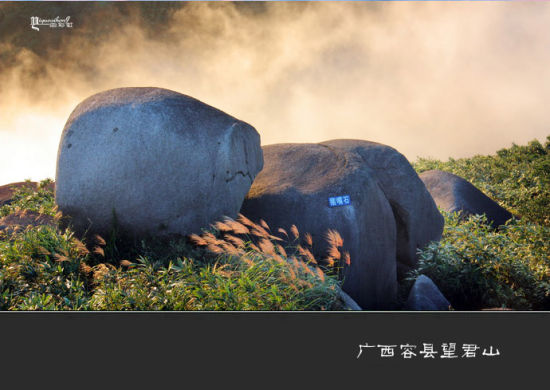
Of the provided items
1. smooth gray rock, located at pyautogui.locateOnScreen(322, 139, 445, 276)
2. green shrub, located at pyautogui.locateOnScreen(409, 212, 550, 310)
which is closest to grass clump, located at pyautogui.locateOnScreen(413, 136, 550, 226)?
green shrub, located at pyautogui.locateOnScreen(409, 212, 550, 310)

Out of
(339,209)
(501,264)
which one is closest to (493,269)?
(501,264)

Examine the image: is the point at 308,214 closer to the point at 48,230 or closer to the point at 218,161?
the point at 218,161

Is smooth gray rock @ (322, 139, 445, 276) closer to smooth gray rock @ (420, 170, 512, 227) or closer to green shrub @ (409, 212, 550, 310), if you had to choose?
green shrub @ (409, 212, 550, 310)

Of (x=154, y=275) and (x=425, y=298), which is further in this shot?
(x=425, y=298)

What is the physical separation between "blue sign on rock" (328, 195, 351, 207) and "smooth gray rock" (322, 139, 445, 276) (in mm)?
1225

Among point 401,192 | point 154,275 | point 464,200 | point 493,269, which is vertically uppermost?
point 401,192

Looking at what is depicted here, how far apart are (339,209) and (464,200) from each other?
534 cm

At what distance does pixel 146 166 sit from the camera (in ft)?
14.4

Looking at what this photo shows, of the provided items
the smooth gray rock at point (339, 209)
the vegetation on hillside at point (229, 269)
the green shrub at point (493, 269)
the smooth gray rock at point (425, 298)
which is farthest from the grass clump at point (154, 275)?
A: the green shrub at point (493, 269)

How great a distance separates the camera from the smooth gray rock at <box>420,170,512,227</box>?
364 inches

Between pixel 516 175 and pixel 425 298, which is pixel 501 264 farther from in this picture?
pixel 516 175

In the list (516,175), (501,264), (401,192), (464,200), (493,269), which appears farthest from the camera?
(516,175)
